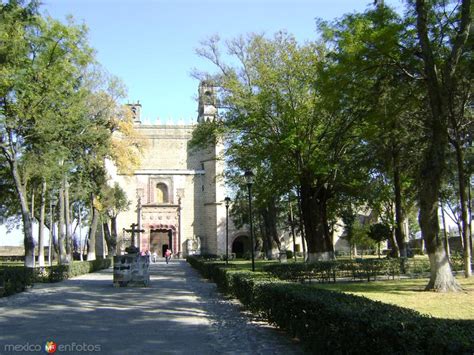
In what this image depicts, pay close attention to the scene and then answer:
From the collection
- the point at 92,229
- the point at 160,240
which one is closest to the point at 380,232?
the point at 92,229

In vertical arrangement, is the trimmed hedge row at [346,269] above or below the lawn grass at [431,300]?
above

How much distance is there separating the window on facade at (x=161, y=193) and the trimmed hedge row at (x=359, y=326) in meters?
56.0

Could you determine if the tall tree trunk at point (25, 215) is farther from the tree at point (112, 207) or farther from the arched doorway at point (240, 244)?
the arched doorway at point (240, 244)

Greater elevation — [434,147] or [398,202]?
[434,147]

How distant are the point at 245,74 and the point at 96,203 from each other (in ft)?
56.3

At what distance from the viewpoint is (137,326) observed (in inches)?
380

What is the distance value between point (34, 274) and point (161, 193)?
43356 mm

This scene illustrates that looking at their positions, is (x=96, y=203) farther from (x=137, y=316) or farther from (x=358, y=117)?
(x=137, y=316)

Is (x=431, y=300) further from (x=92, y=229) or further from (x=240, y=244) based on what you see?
(x=240, y=244)

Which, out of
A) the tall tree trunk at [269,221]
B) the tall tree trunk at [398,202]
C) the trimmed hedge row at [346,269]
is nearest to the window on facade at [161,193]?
the tall tree trunk at [269,221]

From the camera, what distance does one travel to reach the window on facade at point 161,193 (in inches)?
2512

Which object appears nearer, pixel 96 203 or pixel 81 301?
pixel 81 301

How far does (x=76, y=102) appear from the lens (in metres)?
23.5

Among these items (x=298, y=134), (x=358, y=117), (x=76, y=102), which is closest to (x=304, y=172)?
(x=298, y=134)
